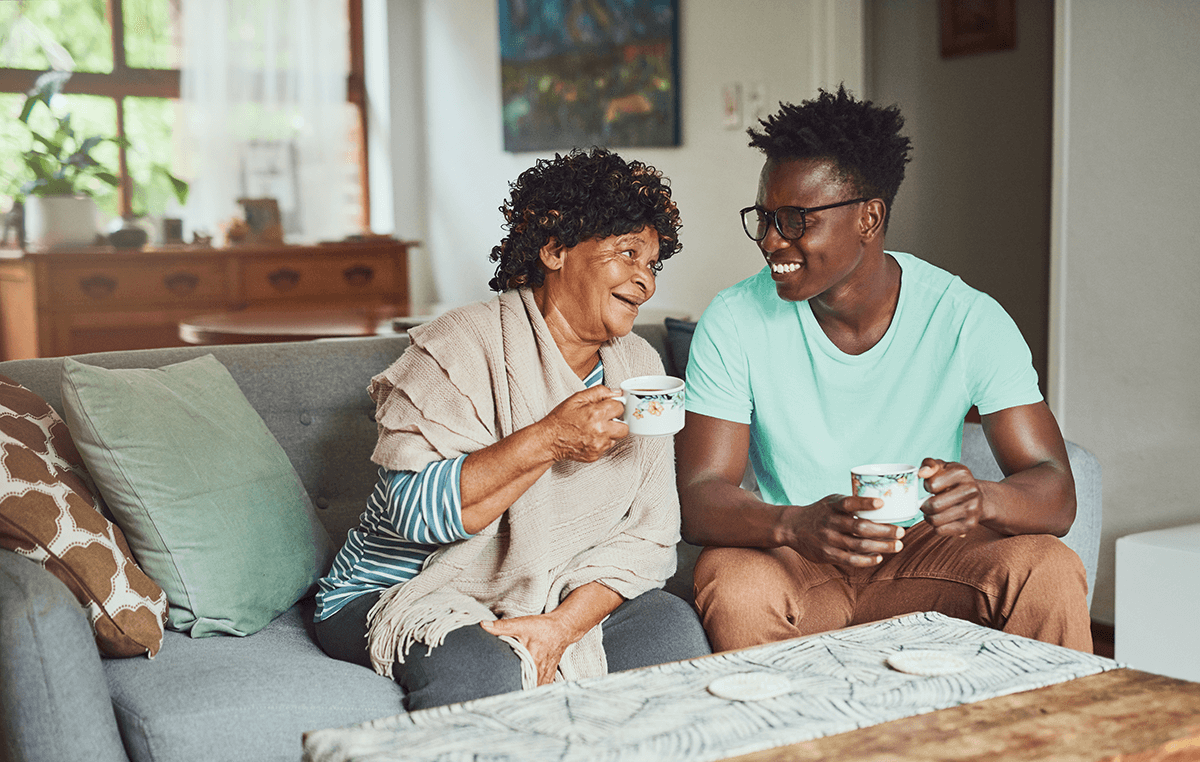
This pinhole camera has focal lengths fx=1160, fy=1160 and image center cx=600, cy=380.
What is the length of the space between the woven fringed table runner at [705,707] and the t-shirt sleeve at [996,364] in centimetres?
55

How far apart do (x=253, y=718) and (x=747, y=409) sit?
2.83ft

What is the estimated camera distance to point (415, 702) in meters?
1.45

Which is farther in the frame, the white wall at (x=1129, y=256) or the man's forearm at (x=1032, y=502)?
the white wall at (x=1129, y=256)

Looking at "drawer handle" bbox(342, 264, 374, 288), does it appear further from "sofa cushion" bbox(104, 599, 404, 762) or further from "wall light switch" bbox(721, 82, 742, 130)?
"sofa cushion" bbox(104, 599, 404, 762)

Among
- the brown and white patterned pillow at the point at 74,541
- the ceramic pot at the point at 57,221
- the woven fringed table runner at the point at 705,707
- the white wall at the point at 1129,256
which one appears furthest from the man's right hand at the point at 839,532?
the ceramic pot at the point at 57,221

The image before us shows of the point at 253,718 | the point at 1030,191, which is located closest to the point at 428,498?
the point at 253,718

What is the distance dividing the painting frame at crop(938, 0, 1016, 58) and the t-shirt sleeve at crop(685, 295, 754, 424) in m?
2.11

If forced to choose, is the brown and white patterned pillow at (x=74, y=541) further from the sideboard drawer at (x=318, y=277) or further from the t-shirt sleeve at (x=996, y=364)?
the sideboard drawer at (x=318, y=277)

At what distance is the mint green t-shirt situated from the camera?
5.98 ft

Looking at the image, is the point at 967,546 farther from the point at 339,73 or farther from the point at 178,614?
the point at 339,73

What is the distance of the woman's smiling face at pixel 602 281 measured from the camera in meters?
1.65

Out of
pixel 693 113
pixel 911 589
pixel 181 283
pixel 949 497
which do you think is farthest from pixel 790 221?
pixel 181 283

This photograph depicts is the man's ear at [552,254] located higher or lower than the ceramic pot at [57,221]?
lower

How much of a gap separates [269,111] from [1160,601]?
429cm
